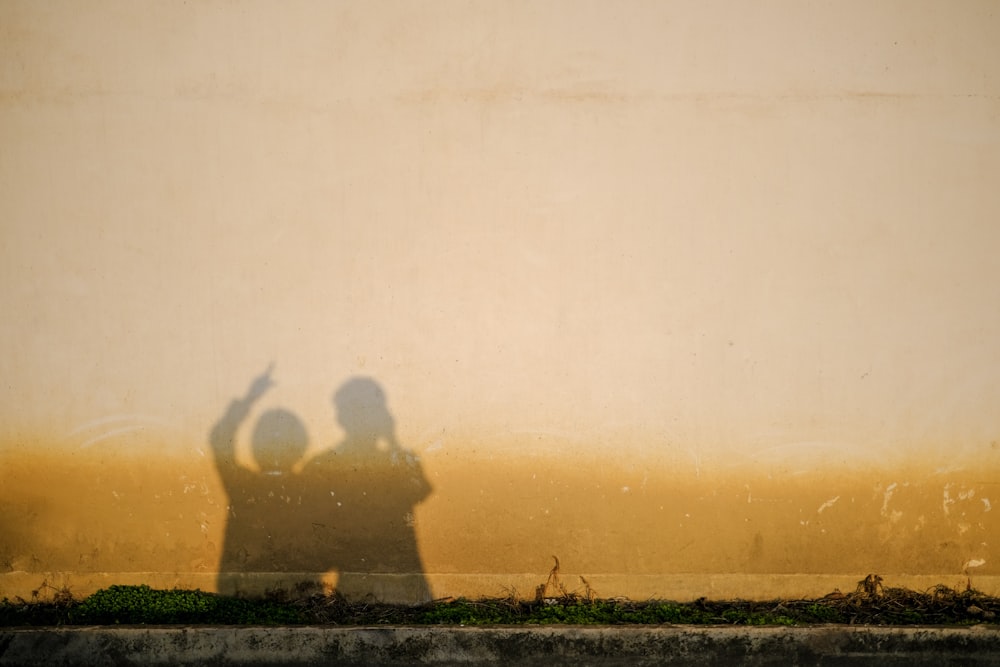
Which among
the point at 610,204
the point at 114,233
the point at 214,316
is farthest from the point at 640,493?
the point at 114,233

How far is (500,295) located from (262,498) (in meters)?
1.97

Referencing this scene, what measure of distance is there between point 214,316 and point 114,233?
2.51 ft

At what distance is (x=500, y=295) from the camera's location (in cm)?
356

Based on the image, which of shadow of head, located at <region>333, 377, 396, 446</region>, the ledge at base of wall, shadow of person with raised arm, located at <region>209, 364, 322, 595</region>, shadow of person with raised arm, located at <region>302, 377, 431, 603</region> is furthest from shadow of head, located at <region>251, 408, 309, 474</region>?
the ledge at base of wall

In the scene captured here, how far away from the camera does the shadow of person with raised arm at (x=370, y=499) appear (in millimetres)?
3656

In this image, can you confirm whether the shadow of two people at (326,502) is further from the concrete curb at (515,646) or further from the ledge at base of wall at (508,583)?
the concrete curb at (515,646)

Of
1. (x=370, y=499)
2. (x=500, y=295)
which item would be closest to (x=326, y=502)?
(x=370, y=499)

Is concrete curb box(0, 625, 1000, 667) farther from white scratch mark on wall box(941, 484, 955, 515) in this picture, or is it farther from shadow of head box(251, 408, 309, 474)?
shadow of head box(251, 408, 309, 474)

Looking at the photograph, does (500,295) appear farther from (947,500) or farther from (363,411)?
Answer: (947,500)

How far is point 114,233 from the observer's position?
3562 mm

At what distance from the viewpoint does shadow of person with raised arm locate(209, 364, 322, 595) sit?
368cm

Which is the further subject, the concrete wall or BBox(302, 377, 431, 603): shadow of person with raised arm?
BBox(302, 377, 431, 603): shadow of person with raised arm

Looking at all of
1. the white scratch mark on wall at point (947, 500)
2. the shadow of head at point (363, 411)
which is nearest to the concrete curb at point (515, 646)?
the white scratch mark on wall at point (947, 500)

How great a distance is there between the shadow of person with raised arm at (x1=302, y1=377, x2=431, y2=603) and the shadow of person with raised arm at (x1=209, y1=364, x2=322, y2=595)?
0.49 feet
